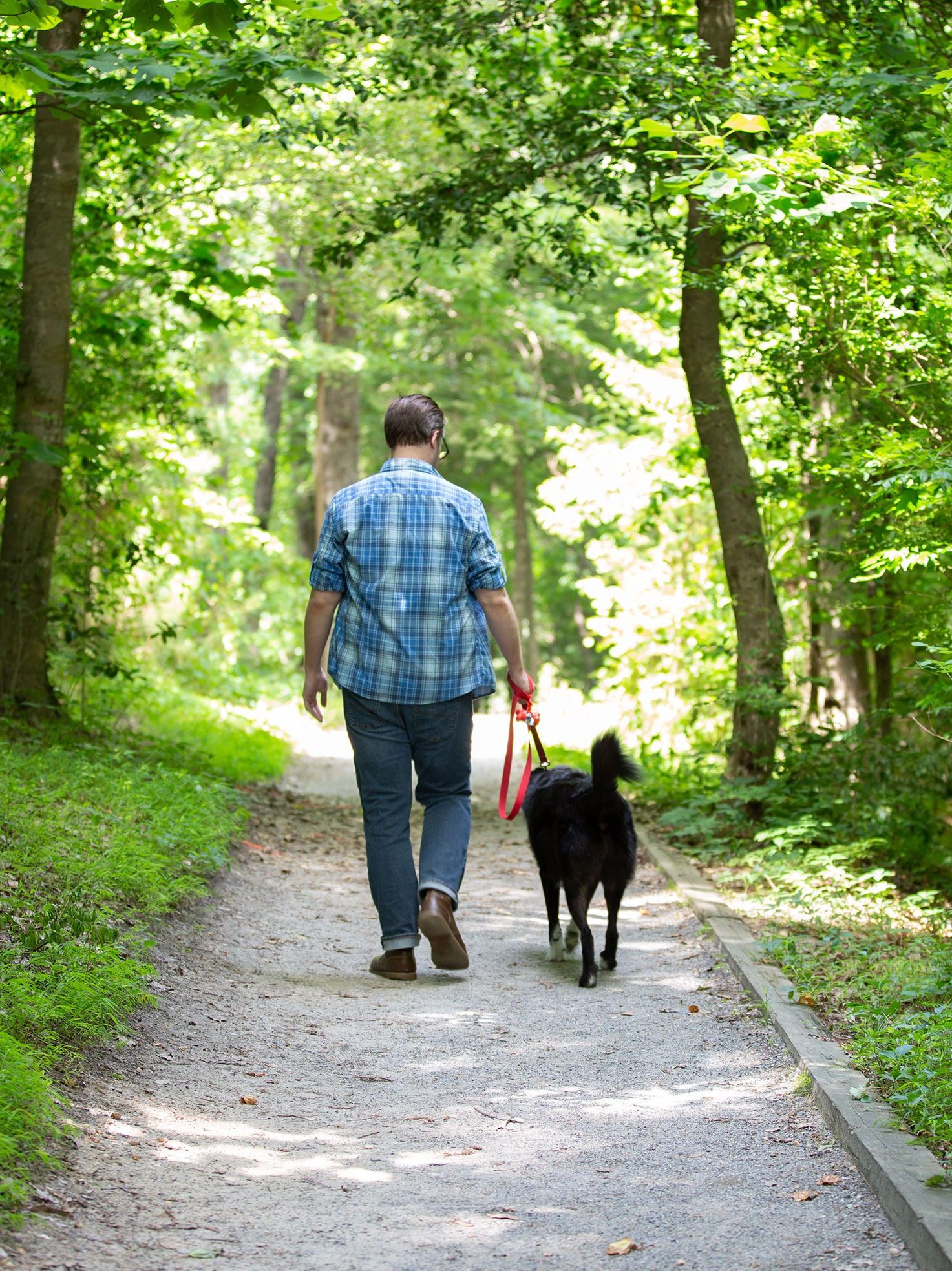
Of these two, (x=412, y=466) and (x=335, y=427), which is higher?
(x=335, y=427)

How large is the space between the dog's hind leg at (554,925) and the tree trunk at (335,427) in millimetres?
13954

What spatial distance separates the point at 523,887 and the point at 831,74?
5259 mm

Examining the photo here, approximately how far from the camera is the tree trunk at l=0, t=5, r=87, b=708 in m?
9.16

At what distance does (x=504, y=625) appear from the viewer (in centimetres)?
566

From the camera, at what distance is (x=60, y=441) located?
9164 mm

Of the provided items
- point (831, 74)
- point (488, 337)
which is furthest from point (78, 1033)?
point (488, 337)

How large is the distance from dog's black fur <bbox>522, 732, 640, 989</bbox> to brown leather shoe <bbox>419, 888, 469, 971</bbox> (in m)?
0.52

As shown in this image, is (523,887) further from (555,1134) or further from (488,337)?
(488,337)

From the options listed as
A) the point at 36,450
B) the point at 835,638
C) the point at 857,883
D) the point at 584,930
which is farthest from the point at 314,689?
the point at 835,638

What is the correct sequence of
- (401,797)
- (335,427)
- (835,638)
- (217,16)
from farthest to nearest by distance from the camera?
(335,427), (835,638), (401,797), (217,16)

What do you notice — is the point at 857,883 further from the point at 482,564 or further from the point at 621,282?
the point at 621,282

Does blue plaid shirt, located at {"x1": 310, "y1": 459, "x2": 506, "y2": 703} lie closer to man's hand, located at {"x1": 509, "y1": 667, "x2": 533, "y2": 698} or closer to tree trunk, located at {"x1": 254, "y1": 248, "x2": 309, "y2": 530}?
man's hand, located at {"x1": 509, "y1": 667, "x2": 533, "y2": 698}

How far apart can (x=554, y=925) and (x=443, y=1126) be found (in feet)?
7.73

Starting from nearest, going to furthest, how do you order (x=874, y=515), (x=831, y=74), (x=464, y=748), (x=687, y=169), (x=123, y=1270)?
(x=123, y=1270), (x=464, y=748), (x=874, y=515), (x=687, y=169), (x=831, y=74)
